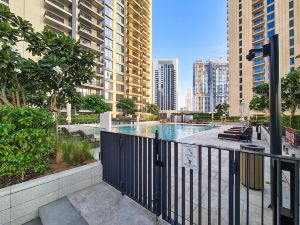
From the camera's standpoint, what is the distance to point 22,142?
13.1ft

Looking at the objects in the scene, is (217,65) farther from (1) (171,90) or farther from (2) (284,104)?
(2) (284,104)

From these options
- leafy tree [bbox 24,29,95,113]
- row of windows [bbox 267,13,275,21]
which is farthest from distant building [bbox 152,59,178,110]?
leafy tree [bbox 24,29,95,113]

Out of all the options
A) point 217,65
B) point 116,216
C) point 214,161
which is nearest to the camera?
point 116,216

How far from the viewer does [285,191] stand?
4.38 m

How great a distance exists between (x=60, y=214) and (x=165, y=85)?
489ft

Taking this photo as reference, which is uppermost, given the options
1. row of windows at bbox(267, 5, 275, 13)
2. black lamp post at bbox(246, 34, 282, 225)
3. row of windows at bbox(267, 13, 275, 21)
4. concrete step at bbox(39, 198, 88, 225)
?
row of windows at bbox(267, 5, 275, 13)

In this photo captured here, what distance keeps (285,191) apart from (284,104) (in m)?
17.7

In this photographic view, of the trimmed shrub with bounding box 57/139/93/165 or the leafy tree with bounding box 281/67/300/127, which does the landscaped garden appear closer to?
the trimmed shrub with bounding box 57/139/93/165

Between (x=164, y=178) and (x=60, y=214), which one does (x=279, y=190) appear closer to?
(x=164, y=178)

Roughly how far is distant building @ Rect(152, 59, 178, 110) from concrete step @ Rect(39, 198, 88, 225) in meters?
142

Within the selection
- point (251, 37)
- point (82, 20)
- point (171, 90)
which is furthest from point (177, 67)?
point (82, 20)

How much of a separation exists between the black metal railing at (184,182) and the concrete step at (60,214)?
3.73 ft

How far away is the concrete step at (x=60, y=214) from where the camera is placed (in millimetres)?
3543

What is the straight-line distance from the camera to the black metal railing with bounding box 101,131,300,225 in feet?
7.89
